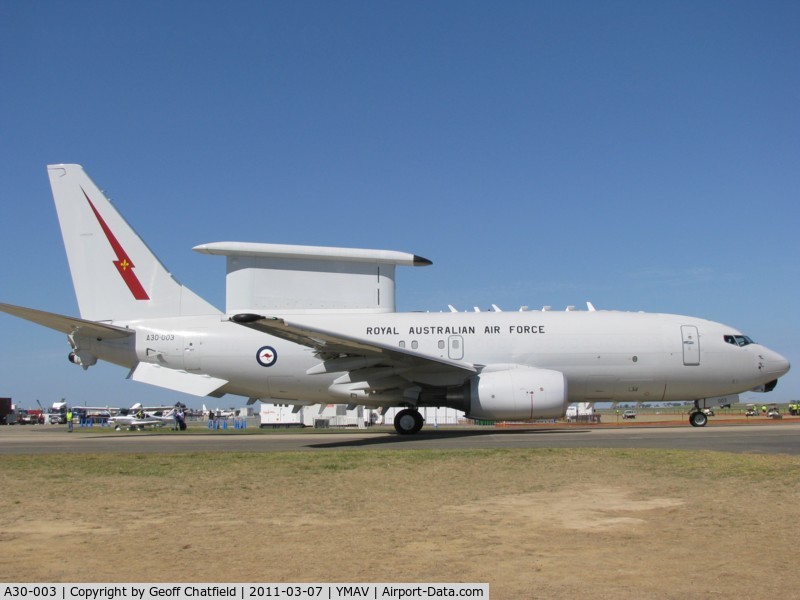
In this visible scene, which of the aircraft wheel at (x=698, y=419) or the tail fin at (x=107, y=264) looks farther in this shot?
the tail fin at (x=107, y=264)

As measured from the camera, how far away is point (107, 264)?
83.9 ft

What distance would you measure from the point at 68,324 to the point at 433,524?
19258mm

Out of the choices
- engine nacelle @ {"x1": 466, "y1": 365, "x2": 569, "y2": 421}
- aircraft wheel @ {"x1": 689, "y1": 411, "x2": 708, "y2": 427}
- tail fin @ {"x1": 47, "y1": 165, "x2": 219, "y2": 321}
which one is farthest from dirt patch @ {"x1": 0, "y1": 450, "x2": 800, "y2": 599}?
tail fin @ {"x1": 47, "y1": 165, "x2": 219, "y2": 321}

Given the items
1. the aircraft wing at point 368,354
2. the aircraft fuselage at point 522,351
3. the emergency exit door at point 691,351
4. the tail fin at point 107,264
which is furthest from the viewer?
the tail fin at point 107,264

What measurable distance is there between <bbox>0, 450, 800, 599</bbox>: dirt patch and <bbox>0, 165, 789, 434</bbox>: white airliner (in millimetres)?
8591

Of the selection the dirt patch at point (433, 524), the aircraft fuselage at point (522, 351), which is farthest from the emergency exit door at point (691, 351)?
the dirt patch at point (433, 524)

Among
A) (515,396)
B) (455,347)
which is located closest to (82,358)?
(455,347)

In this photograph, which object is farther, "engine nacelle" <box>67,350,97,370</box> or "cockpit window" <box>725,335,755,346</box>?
"engine nacelle" <box>67,350,97,370</box>

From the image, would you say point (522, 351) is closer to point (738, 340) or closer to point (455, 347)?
point (455, 347)

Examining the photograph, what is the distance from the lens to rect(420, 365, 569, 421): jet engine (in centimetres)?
2088

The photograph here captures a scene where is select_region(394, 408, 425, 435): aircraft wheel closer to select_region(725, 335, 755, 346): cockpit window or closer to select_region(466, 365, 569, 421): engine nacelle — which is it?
select_region(466, 365, 569, 421): engine nacelle

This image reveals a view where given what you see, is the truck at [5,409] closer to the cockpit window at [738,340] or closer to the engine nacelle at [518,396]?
the engine nacelle at [518,396]

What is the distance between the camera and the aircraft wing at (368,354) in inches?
757

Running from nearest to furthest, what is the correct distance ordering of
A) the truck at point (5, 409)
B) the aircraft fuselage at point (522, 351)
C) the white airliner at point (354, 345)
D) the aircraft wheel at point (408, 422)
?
the white airliner at point (354, 345) < the aircraft wheel at point (408, 422) < the aircraft fuselage at point (522, 351) < the truck at point (5, 409)
